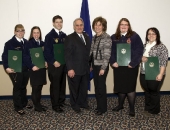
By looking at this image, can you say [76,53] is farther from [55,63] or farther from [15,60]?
[15,60]

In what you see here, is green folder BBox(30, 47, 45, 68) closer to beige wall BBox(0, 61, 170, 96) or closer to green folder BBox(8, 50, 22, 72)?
green folder BBox(8, 50, 22, 72)

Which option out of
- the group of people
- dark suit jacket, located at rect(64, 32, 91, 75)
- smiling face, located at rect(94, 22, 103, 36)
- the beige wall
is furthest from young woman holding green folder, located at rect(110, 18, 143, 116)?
the beige wall

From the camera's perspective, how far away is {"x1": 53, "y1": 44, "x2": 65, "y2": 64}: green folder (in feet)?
10.7

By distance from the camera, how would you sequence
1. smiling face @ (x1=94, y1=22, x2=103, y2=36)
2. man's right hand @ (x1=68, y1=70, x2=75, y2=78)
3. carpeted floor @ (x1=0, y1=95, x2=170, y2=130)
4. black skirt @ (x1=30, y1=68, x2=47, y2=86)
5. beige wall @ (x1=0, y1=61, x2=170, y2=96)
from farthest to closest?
beige wall @ (x1=0, y1=61, x2=170, y2=96) < black skirt @ (x1=30, y1=68, x2=47, y2=86) < man's right hand @ (x1=68, y1=70, x2=75, y2=78) < smiling face @ (x1=94, y1=22, x2=103, y2=36) < carpeted floor @ (x1=0, y1=95, x2=170, y2=130)

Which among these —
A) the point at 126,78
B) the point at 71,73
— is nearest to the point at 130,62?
the point at 126,78

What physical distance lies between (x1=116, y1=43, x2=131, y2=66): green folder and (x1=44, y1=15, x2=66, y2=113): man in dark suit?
1.03 m

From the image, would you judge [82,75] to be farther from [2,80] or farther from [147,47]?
[2,80]

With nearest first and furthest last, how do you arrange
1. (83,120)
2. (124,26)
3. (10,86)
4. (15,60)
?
(124,26), (83,120), (15,60), (10,86)

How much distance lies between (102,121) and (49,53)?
147 cm

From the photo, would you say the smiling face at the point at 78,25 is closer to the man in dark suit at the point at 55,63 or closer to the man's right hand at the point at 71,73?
the man in dark suit at the point at 55,63

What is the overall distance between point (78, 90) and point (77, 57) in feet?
2.11

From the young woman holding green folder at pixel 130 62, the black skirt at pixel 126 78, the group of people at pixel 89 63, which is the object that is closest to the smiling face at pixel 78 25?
the group of people at pixel 89 63

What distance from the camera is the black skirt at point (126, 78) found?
3.07 metres

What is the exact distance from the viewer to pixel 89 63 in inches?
138
